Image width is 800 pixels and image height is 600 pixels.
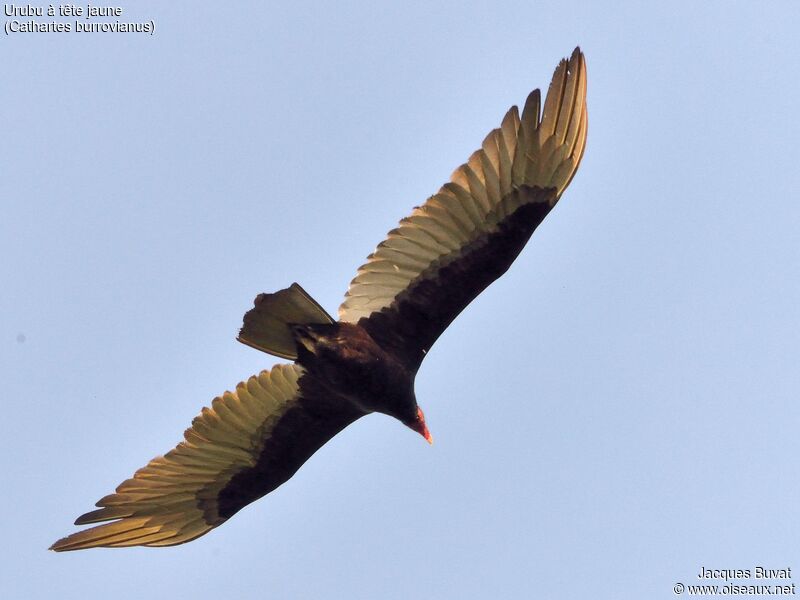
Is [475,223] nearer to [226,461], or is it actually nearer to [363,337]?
[363,337]

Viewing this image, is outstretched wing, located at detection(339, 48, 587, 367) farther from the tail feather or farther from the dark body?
the tail feather

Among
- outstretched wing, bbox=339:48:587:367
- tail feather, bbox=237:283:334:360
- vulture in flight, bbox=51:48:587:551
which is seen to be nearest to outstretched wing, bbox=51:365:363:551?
vulture in flight, bbox=51:48:587:551

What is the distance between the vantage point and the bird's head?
1098 centimetres

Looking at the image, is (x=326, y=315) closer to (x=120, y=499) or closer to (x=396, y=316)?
(x=396, y=316)

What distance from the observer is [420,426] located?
11.0 m

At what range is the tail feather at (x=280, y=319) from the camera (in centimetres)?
1008

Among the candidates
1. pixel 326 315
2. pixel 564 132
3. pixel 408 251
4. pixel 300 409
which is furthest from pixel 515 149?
pixel 300 409

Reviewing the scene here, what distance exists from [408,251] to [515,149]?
1207 millimetres

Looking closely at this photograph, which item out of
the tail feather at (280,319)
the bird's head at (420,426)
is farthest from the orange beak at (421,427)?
the tail feather at (280,319)

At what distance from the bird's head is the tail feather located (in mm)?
1183

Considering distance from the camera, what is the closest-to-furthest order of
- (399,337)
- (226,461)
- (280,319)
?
(280,319)
(399,337)
(226,461)

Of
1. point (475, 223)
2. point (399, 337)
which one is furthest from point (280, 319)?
point (475, 223)

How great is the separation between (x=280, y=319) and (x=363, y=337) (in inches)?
31.2

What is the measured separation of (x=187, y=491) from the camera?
450 inches
